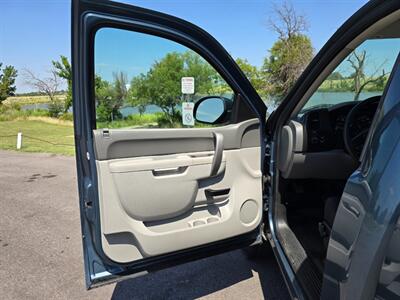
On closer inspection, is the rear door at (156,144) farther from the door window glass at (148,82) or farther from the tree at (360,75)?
the tree at (360,75)

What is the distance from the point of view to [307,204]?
2693 mm

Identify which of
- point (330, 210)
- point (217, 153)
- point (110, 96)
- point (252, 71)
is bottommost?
point (330, 210)

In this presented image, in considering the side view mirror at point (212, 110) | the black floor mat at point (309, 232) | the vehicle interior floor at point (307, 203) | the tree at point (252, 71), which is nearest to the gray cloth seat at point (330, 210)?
the black floor mat at point (309, 232)

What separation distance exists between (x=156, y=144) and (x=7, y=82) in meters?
35.2

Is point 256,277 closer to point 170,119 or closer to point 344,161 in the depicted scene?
point 344,161

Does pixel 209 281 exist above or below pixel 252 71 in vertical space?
below

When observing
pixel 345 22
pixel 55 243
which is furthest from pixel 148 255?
pixel 55 243

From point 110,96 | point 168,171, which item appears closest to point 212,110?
point 168,171

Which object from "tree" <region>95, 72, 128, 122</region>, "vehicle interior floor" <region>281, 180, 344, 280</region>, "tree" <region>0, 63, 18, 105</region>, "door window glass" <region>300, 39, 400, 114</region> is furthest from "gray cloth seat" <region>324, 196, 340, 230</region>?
"tree" <region>0, 63, 18, 105</region>

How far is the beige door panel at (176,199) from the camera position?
184 centimetres

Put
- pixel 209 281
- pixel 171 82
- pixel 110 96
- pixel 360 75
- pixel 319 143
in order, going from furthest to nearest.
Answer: pixel 209 281 → pixel 171 82 → pixel 319 143 → pixel 360 75 → pixel 110 96

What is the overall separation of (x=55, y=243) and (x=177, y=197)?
2168 mm

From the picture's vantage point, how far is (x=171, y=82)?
237 centimetres

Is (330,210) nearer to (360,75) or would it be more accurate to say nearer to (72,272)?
(360,75)
